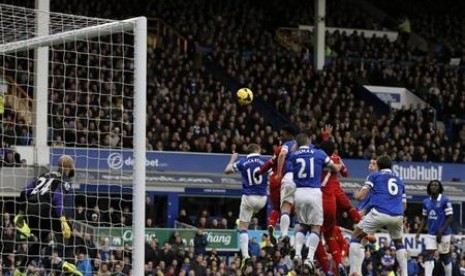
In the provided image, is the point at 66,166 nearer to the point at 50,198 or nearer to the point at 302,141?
the point at 50,198

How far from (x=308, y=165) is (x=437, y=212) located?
4686 millimetres

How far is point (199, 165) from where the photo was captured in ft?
115

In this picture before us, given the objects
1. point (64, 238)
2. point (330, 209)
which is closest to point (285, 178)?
point (330, 209)

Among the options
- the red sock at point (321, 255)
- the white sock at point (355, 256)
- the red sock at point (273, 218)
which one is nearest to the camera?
the white sock at point (355, 256)

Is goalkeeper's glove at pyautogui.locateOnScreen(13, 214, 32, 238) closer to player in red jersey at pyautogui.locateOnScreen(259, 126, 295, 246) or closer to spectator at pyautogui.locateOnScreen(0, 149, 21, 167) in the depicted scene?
spectator at pyautogui.locateOnScreen(0, 149, 21, 167)

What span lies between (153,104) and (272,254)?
350 inches

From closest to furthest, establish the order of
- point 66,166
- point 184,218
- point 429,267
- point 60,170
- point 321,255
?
point 66,166 → point 60,170 → point 321,255 → point 429,267 → point 184,218

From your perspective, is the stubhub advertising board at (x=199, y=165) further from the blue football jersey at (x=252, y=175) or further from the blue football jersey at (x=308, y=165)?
the blue football jersey at (x=308, y=165)

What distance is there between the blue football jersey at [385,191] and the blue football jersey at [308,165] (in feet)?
2.71

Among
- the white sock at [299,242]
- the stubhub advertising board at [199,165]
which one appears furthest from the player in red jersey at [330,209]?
the stubhub advertising board at [199,165]

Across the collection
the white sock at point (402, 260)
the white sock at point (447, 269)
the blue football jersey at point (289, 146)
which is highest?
the blue football jersey at point (289, 146)

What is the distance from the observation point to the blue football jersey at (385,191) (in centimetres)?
1903

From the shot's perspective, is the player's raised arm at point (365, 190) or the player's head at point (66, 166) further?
the player's raised arm at point (365, 190)

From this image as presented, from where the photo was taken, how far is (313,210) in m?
19.3
